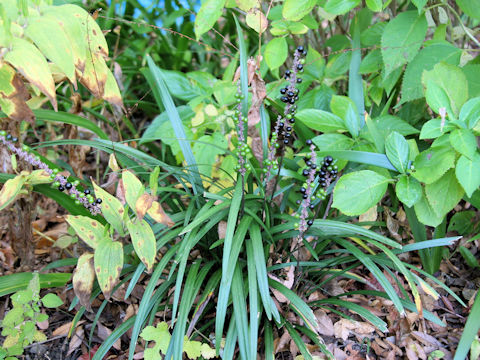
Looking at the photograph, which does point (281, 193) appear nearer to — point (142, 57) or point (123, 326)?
point (123, 326)

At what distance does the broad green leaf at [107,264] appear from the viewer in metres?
1.49

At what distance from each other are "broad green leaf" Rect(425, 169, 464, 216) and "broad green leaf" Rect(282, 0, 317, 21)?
815mm

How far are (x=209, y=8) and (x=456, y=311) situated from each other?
1763mm

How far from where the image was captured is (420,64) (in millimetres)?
1852

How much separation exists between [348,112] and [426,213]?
498 mm

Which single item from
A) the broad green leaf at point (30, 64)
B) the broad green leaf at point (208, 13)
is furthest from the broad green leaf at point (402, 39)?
the broad green leaf at point (30, 64)

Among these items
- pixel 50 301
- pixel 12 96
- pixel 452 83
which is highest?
pixel 12 96

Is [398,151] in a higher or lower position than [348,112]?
lower

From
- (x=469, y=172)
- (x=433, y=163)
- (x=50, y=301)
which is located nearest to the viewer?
(x=469, y=172)

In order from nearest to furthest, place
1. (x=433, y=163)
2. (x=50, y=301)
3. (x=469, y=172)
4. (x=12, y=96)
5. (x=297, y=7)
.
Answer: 1. (x=12, y=96)
2. (x=469, y=172)
3. (x=433, y=163)
4. (x=297, y=7)
5. (x=50, y=301)

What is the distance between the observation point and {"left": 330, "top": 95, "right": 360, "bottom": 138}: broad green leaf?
1.78m

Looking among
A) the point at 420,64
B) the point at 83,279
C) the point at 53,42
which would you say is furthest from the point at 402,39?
the point at 83,279

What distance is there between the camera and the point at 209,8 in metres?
1.74

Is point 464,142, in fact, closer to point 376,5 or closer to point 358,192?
point 358,192
